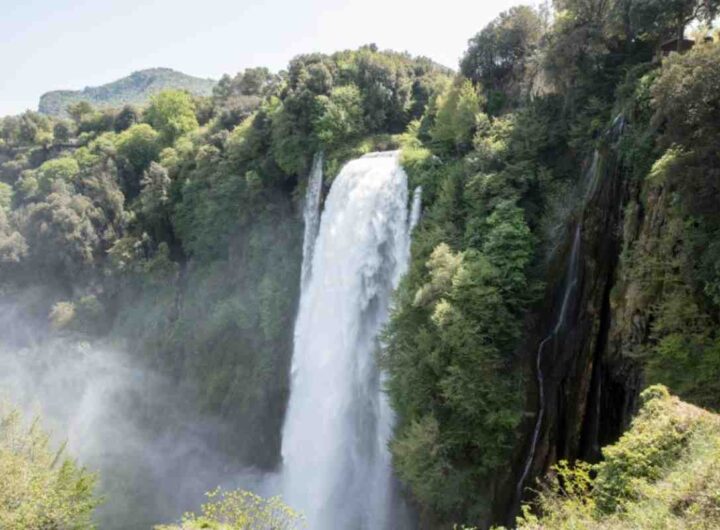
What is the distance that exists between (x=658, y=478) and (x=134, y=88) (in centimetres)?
19678

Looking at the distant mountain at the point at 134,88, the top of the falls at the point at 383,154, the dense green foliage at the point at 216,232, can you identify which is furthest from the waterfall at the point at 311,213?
the distant mountain at the point at 134,88

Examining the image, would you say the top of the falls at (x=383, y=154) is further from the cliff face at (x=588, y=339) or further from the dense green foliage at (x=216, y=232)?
the cliff face at (x=588, y=339)

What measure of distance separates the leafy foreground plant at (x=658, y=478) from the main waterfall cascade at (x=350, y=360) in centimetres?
1202

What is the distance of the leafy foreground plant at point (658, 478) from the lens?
278 inches

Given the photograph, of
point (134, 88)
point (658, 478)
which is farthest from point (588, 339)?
point (134, 88)

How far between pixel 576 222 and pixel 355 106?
64.0ft

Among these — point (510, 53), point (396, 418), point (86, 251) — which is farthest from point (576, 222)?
point (86, 251)

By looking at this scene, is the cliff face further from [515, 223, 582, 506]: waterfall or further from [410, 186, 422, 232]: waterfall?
[410, 186, 422, 232]: waterfall

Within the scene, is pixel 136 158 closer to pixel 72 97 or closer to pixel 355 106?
pixel 355 106

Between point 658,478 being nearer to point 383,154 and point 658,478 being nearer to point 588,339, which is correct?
point 588,339

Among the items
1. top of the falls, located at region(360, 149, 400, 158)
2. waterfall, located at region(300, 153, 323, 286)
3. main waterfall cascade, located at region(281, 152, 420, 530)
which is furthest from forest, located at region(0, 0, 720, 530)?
main waterfall cascade, located at region(281, 152, 420, 530)

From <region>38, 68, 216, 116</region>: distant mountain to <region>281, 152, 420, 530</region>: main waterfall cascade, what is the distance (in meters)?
150

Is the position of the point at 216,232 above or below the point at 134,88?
below

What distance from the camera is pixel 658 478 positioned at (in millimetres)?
8625
